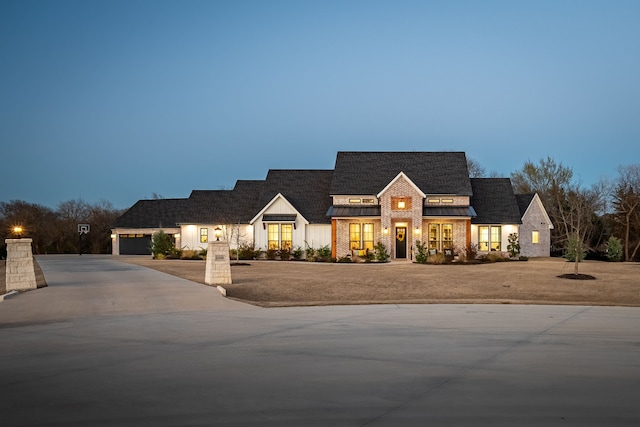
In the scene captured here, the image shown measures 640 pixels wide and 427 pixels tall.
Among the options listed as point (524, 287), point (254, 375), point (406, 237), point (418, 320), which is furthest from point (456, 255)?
point (254, 375)

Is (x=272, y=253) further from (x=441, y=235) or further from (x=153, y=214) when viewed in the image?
(x=153, y=214)

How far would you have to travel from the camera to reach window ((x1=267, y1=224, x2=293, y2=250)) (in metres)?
44.3

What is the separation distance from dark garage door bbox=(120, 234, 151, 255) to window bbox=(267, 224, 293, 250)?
1780 centimetres

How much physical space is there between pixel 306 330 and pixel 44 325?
534 centimetres

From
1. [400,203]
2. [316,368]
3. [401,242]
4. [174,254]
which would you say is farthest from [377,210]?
[316,368]

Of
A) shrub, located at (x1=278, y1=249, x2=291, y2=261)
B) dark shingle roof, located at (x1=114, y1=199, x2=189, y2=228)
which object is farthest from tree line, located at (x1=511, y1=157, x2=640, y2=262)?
dark shingle roof, located at (x1=114, y1=199, x2=189, y2=228)

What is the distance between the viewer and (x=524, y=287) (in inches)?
890

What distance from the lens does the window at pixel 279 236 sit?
4429 centimetres

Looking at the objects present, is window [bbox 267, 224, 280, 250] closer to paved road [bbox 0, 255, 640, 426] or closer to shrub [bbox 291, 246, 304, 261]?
shrub [bbox 291, 246, 304, 261]

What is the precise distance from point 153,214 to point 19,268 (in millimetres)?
39211

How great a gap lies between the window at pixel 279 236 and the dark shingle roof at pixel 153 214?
589 inches

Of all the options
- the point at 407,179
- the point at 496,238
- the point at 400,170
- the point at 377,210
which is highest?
the point at 400,170

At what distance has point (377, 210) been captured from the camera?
42.4 metres

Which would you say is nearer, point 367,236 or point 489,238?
point 367,236
